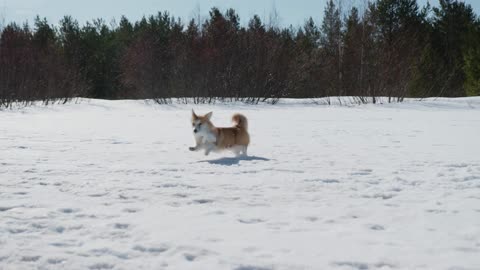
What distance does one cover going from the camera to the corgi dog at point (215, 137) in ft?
23.4

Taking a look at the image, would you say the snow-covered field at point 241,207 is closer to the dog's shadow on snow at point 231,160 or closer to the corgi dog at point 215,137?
the dog's shadow on snow at point 231,160

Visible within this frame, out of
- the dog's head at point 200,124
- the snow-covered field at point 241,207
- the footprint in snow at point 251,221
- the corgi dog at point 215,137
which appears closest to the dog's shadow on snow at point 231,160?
the snow-covered field at point 241,207

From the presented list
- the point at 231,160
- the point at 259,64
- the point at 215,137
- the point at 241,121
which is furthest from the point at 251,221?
the point at 259,64

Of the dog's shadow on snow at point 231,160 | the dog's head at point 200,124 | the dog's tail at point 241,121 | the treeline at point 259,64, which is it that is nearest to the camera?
the dog's shadow on snow at point 231,160

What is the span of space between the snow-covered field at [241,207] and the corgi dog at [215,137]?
0.18 metres

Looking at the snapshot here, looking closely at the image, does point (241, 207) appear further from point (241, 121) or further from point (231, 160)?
point (241, 121)

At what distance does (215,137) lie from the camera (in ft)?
23.5

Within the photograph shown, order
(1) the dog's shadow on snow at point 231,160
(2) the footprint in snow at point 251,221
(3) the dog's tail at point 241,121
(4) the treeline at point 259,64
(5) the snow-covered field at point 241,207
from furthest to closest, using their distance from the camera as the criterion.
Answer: (4) the treeline at point 259,64 → (3) the dog's tail at point 241,121 → (1) the dog's shadow on snow at point 231,160 → (2) the footprint in snow at point 251,221 → (5) the snow-covered field at point 241,207

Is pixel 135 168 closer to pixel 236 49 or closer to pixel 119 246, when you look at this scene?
pixel 119 246

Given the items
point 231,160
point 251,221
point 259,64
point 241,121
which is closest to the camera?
point 251,221

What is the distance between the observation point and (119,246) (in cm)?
310

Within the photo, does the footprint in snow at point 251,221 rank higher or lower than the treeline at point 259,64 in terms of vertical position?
lower

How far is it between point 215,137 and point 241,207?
3.08 meters

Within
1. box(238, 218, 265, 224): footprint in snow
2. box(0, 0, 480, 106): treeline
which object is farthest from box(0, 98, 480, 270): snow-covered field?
box(0, 0, 480, 106): treeline
